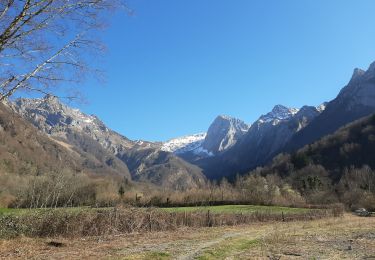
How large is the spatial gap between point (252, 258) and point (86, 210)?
55.4ft

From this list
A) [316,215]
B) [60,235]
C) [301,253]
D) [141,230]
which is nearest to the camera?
[301,253]

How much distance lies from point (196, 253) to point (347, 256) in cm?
637

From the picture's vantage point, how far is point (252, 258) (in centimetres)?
1853

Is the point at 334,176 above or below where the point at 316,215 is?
above

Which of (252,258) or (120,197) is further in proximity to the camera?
(120,197)

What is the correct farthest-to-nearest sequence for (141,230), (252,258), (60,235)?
(141,230) → (60,235) → (252,258)

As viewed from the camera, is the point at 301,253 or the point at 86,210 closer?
the point at 301,253

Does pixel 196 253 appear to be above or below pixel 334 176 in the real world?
below

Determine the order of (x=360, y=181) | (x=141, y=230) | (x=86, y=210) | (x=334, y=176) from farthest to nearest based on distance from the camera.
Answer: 1. (x=334, y=176)
2. (x=360, y=181)
3. (x=141, y=230)
4. (x=86, y=210)

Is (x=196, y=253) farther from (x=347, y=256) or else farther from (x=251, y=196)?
(x=251, y=196)

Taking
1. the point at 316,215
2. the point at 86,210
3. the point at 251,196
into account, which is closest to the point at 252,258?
the point at 86,210

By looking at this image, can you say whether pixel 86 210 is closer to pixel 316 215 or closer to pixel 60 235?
pixel 60 235

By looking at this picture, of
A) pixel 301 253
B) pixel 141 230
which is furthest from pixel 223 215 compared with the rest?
pixel 301 253

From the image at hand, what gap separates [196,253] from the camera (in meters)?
20.2
